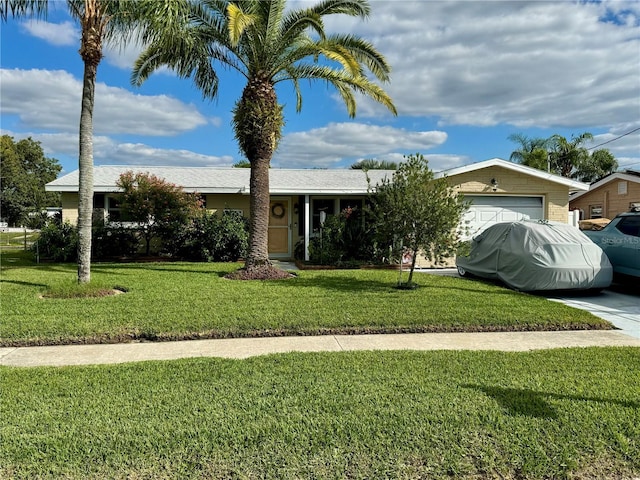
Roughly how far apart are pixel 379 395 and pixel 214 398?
1.52m

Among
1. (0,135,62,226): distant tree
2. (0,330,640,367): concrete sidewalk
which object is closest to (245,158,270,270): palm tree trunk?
(0,330,640,367): concrete sidewalk

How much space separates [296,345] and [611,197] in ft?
70.6

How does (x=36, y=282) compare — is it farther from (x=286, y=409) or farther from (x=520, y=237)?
(x=520, y=237)

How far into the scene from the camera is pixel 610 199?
861 inches

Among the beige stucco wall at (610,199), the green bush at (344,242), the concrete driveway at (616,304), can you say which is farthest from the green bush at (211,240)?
the beige stucco wall at (610,199)

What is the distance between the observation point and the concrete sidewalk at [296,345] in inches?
221

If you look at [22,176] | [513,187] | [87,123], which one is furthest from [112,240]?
[22,176]

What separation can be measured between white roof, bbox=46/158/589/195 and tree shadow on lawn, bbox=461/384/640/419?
9555 mm

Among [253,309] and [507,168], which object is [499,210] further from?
[253,309]

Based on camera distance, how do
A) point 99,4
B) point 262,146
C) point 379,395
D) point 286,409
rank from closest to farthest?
point 286,409
point 379,395
point 99,4
point 262,146

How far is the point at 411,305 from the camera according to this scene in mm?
8289

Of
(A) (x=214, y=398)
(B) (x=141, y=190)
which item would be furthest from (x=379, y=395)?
(B) (x=141, y=190)

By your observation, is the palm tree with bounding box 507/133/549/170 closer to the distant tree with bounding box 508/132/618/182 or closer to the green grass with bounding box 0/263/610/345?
the distant tree with bounding box 508/132/618/182

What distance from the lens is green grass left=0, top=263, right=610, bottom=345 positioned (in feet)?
21.8
